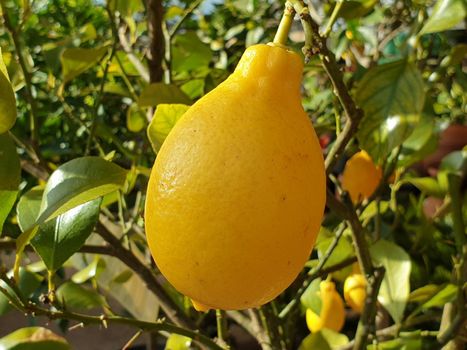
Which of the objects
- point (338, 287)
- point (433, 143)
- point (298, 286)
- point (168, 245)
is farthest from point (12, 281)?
point (338, 287)

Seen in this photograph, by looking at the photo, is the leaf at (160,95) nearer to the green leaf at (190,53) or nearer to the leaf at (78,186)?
the leaf at (78,186)

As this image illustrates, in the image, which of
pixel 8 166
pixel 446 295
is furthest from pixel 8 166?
pixel 446 295

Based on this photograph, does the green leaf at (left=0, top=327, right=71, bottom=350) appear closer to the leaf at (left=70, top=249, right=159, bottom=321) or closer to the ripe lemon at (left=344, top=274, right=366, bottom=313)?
the leaf at (left=70, top=249, right=159, bottom=321)

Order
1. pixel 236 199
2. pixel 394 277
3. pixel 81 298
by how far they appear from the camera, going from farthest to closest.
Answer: pixel 81 298 < pixel 394 277 < pixel 236 199

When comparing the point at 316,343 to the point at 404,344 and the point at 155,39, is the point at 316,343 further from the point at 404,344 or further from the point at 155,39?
the point at 155,39

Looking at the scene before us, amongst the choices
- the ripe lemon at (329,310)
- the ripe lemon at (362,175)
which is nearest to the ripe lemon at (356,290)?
the ripe lemon at (329,310)

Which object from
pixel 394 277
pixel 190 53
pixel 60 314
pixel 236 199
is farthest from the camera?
pixel 190 53
